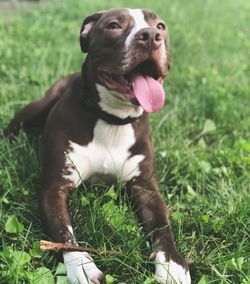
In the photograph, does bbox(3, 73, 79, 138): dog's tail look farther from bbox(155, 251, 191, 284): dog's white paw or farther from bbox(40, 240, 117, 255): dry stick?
bbox(155, 251, 191, 284): dog's white paw

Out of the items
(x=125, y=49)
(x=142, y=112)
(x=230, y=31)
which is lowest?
(x=230, y=31)

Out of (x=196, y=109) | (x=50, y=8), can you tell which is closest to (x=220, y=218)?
(x=196, y=109)

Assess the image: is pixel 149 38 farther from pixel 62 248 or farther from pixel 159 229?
pixel 62 248

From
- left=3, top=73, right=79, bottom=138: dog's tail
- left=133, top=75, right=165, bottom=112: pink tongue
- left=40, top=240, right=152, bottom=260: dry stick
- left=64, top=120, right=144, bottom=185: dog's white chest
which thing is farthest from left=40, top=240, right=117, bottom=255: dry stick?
left=3, top=73, right=79, bottom=138: dog's tail

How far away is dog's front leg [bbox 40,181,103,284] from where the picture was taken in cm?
254

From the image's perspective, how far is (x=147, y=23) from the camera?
9.94 ft

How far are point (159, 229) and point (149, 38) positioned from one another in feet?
3.01

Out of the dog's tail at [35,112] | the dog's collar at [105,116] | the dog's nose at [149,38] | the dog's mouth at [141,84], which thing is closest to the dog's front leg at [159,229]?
the dog's collar at [105,116]

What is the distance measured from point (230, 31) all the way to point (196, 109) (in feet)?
10.9

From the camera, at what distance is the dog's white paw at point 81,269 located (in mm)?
2521

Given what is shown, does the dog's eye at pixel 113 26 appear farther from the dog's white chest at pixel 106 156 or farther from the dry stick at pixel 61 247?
the dry stick at pixel 61 247

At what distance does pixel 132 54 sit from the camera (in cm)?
284

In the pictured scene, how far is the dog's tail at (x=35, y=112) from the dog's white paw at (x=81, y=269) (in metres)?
1.52

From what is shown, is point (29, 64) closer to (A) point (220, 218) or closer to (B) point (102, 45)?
(B) point (102, 45)
